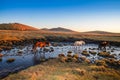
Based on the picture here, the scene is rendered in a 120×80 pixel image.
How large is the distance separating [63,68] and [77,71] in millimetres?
2274

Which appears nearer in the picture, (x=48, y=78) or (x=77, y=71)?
(x=48, y=78)

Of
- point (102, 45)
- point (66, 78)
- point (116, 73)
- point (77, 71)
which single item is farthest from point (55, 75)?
point (102, 45)

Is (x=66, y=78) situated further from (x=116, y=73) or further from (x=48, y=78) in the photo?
(x=116, y=73)

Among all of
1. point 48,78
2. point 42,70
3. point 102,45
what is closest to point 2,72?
point 42,70

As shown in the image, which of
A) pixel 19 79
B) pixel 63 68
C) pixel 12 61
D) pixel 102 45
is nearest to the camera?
pixel 19 79

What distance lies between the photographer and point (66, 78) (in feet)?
67.7

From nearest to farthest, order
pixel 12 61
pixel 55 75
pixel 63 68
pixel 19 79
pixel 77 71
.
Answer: pixel 19 79 < pixel 55 75 < pixel 77 71 < pixel 63 68 < pixel 12 61

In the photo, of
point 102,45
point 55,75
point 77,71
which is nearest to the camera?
point 55,75

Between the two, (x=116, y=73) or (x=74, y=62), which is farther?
(x=74, y=62)

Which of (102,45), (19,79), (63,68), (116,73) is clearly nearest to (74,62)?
(63,68)

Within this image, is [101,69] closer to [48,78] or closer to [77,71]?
[77,71]

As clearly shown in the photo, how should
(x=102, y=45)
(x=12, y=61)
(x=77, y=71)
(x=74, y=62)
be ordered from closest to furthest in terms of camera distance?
(x=77, y=71) < (x=74, y=62) < (x=12, y=61) < (x=102, y=45)

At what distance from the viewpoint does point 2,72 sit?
945 inches

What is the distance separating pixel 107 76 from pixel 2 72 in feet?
43.6
